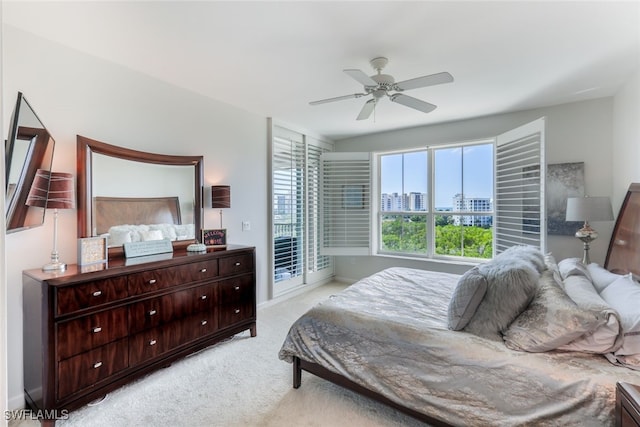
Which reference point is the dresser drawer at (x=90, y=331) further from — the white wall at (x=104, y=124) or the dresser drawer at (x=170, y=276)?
the white wall at (x=104, y=124)

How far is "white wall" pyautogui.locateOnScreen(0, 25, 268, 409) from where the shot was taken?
6.90 feet

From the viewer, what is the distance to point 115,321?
2180 millimetres

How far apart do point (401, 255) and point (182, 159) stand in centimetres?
365

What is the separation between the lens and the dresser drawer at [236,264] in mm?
2945

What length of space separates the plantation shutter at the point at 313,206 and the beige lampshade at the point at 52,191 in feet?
10.5

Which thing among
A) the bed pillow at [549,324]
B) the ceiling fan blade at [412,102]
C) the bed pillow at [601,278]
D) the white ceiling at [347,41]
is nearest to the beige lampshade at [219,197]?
the white ceiling at [347,41]

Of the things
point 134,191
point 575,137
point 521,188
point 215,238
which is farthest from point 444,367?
point 575,137

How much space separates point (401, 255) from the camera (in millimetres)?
5000

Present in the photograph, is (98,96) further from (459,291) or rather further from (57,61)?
(459,291)

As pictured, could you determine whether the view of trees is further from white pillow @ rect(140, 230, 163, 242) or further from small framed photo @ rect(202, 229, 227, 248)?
white pillow @ rect(140, 230, 163, 242)

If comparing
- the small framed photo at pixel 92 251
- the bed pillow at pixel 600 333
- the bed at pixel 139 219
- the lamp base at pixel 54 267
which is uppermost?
the bed at pixel 139 219

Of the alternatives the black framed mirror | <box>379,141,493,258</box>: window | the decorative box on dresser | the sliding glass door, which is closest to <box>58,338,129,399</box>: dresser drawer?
the decorative box on dresser

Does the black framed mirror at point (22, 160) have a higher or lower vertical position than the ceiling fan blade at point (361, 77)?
lower

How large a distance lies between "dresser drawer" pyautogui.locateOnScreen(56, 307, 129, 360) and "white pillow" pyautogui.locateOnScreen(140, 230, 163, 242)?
762 mm
